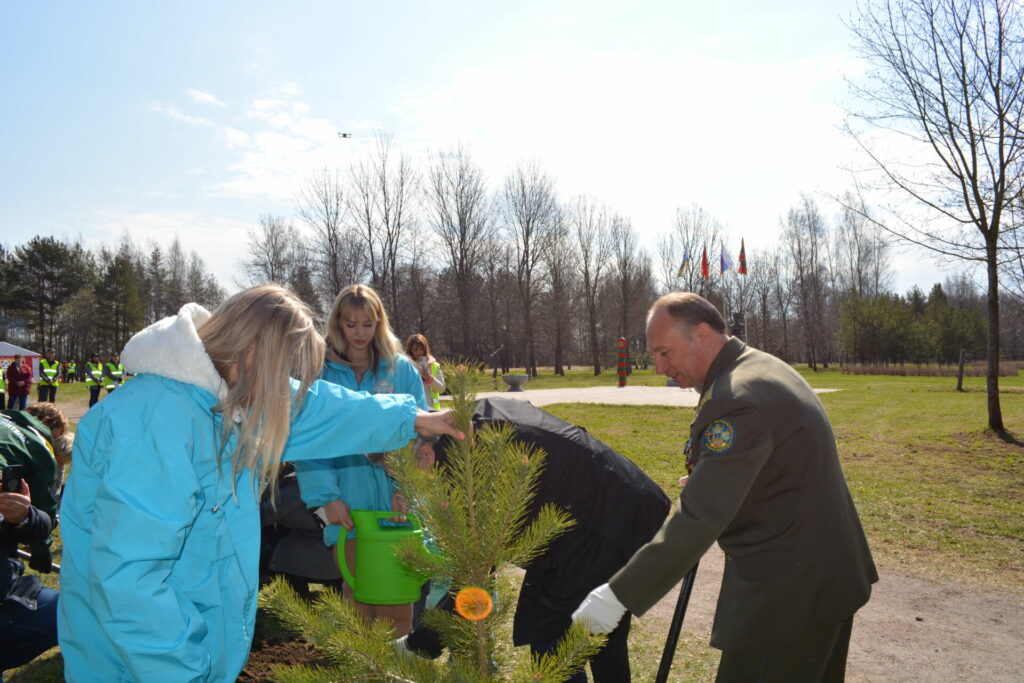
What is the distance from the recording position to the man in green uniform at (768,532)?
197 cm

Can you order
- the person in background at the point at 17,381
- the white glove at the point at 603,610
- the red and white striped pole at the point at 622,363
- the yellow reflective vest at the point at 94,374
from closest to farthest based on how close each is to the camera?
the white glove at the point at 603,610 → the person in background at the point at 17,381 → the yellow reflective vest at the point at 94,374 → the red and white striped pole at the point at 622,363

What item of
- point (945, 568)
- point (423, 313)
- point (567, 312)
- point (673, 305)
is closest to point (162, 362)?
point (673, 305)

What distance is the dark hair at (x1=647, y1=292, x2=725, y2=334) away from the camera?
2.45 meters

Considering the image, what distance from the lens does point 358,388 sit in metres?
3.68

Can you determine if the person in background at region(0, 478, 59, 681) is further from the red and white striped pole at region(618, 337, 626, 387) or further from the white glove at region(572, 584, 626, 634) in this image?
the red and white striped pole at region(618, 337, 626, 387)

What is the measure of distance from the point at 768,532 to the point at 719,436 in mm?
348

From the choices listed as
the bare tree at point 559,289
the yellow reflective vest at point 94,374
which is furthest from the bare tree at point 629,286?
the yellow reflective vest at point 94,374

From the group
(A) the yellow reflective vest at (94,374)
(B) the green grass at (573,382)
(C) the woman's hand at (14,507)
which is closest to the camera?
(C) the woman's hand at (14,507)

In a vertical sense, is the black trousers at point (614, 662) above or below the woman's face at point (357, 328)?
below

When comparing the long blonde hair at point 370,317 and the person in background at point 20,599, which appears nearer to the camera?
the person in background at point 20,599

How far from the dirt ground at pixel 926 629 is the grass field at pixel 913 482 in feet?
1.29

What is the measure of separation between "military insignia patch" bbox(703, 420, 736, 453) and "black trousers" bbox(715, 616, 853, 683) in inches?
26.0

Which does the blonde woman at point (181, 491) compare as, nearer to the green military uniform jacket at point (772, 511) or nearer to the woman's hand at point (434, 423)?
the woman's hand at point (434, 423)

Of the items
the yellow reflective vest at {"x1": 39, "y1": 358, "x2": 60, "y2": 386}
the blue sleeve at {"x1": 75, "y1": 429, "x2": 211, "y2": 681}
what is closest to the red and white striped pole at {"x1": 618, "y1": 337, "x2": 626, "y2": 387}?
the yellow reflective vest at {"x1": 39, "y1": 358, "x2": 60, "y2": 386}
